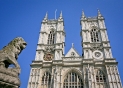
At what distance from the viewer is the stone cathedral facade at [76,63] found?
2044cm

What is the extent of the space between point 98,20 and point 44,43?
11.7 meters

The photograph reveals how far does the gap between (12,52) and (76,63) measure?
723 inches

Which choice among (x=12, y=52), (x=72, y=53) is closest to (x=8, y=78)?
(x=12, y=52)

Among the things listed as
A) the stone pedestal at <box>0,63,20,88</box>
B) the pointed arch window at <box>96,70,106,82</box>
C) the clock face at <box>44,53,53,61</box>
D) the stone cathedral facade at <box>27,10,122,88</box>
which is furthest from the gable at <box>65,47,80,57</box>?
the stone pedestal at <box>0,63,20,88</box>

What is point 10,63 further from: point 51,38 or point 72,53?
point 51,38

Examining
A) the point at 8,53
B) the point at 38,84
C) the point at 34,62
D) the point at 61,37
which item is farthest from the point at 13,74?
the point at 61,37

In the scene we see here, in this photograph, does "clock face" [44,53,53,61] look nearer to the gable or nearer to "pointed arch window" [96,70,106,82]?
the gable

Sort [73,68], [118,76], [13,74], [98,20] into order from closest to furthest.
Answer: [13,74] < [118,76] < [73,68] < [98,20]

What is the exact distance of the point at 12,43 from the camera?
499 centimetres

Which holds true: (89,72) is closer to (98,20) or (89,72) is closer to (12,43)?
(98,20)

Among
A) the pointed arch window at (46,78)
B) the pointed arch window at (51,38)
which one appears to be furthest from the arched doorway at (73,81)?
the pointed arch window at (51,38)

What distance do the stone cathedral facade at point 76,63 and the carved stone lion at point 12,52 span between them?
1556 centimetres

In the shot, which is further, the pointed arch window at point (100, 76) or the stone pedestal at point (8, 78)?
the pointed arch window at point (100, 76)

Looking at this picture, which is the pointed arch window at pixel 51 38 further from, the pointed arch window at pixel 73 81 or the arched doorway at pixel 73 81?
the pointed arch window at pixel 73 81
